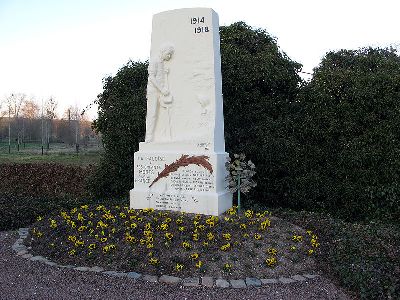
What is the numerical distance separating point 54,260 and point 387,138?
7.65 metres

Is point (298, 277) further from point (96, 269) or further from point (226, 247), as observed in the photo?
point (96, 269)

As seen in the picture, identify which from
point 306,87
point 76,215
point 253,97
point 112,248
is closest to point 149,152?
point 76,215

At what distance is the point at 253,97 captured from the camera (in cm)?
1095

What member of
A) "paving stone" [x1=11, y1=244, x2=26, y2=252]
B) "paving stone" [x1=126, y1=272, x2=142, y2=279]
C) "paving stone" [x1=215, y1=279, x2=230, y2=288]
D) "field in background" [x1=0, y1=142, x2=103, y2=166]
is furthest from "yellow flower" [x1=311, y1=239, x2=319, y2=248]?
"field in background" [x1=0, y1=142, x2=103, y2=166]

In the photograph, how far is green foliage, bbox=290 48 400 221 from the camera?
30.0 ft

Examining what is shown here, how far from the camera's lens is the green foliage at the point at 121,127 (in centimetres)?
1108

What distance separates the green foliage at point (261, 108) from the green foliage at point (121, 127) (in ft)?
8.37

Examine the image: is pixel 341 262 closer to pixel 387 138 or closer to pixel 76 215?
pixel 387 138

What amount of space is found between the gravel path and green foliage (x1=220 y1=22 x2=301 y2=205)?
5121 mm

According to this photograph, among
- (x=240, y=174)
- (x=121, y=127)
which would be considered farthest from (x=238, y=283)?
(x=121, y=127)

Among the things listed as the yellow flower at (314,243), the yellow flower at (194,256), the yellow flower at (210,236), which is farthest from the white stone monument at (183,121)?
the yellow flower at (314,243)

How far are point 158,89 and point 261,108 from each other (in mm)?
A: 3655

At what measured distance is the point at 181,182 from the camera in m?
8.07

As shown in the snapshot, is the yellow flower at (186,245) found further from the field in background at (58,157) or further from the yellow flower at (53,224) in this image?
the field in background at (58,157)
